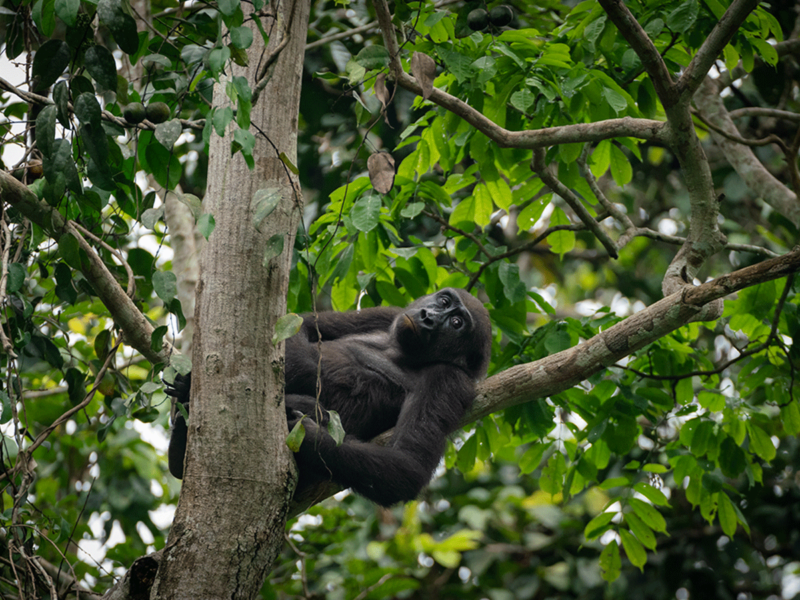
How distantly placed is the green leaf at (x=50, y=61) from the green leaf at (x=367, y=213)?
157cm

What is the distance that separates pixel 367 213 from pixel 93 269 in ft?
4.51

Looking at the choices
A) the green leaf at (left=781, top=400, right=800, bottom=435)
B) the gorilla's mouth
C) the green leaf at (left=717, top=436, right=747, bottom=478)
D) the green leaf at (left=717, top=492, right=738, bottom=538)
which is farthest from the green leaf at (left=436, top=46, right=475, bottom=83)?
the green leaf at (left=717, top=492, right=738, bottom=538)

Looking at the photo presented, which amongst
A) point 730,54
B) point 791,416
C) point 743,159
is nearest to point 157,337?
point 730,54

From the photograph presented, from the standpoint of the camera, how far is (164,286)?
106 inches

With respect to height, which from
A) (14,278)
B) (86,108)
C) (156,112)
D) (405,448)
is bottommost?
(405,448)

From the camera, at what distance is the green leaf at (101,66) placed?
2439 mm

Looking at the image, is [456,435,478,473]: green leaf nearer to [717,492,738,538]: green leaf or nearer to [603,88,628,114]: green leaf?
[717,492,738,538]: green leaf

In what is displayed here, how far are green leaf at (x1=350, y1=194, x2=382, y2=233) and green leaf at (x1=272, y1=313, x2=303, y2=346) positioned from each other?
3.92ft

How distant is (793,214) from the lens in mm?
5293

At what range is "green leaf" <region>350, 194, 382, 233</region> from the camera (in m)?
3.61

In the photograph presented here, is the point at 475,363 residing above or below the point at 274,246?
below

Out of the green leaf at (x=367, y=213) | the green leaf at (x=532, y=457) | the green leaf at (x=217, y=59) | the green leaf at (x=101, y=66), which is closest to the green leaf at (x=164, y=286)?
the green leaf at (x=101, y=66)

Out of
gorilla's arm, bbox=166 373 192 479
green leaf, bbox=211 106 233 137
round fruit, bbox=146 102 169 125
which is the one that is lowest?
gorilla's arm, bbox=166 373 192 479

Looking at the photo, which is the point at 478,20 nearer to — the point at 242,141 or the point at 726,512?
the point at 242,141
